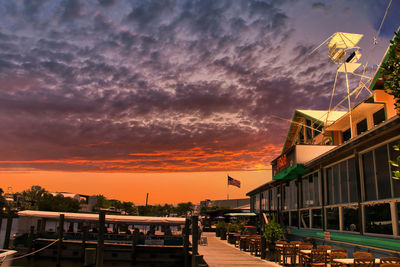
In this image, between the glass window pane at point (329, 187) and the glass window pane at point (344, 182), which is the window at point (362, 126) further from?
the glass window pane at point (344, 182)

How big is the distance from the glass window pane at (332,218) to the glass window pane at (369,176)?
3.92 m

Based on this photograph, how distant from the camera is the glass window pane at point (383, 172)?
1482 cm

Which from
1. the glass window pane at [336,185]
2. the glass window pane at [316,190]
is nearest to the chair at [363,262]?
the glass window pane at [336,185]

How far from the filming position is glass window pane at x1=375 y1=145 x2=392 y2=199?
14820 millimetres

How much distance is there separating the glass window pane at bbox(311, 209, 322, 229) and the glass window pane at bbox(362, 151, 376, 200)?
6.61 m

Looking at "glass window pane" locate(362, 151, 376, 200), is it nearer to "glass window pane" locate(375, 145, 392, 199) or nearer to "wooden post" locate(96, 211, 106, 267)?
"glass window pane" locate(375, 145, 392, 199)

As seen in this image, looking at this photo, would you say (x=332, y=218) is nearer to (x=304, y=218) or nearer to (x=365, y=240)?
(x=365, y=240)

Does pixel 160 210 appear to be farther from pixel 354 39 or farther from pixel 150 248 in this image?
pixel 354 39

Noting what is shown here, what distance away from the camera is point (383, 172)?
49.6 feet

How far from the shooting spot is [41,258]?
34562 mm

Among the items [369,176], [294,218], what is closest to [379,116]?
[369,176]

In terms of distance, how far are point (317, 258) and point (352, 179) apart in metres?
5.18

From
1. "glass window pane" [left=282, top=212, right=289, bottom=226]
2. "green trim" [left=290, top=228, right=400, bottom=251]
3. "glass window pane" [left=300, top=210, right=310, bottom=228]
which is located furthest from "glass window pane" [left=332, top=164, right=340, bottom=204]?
"glass window pane" [left=282, top=212, right=289, bottom=226]

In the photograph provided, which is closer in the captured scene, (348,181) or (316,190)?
(348,181)
